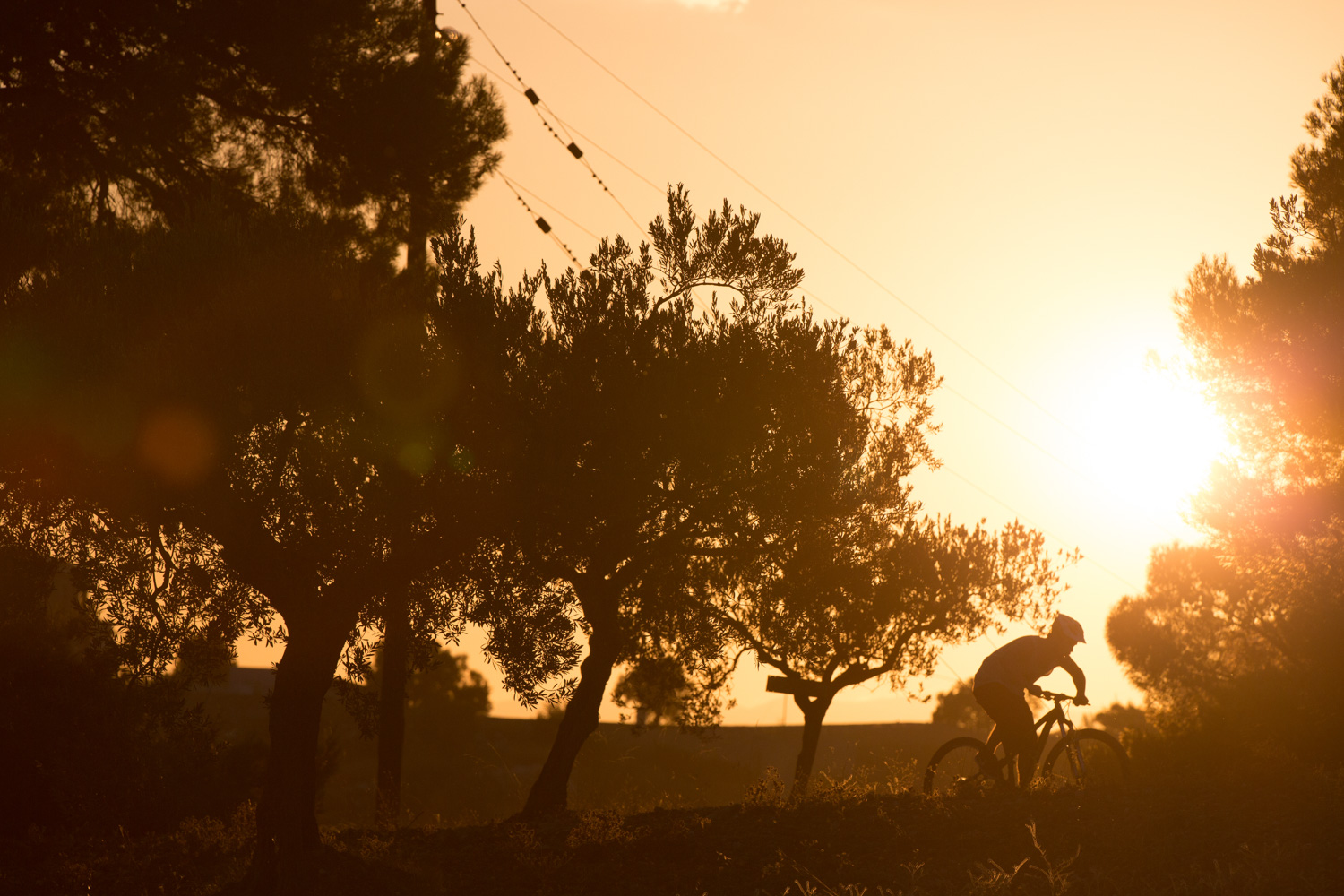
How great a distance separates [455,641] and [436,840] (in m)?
2.42

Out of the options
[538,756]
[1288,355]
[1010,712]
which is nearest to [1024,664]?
[1010,712]

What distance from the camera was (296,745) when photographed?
11.4m

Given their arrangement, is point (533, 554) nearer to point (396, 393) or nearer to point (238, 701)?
point (396, 393)

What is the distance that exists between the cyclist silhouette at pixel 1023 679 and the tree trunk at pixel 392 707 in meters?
7.06

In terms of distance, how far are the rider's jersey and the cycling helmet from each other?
18cm

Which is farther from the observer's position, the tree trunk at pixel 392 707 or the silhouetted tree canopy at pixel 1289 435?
the silhouetted tree canopy at pixel 1289 435

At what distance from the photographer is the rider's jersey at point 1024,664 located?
Answer: 36.5 feet

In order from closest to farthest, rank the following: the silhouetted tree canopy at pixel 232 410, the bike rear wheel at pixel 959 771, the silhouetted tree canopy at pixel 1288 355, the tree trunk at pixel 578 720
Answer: the silhouetted tree canopy at pixel 232 410, the bike rear wheel at pixel 959 771, the tree trunk at pixel 578 720, the silhouetted tree canopy at pixel 1288 355

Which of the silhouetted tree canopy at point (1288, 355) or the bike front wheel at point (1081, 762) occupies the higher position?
the silhouetted tree canopy at point (1288, 355)

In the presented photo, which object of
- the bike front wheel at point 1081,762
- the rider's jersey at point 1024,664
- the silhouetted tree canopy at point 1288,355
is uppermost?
the silhouetted tree canopy at point 1288,355

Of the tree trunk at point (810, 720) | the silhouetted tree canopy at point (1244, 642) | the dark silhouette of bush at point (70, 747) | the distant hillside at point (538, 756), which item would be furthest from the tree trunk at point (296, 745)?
the distant hillside at point (538, 756)

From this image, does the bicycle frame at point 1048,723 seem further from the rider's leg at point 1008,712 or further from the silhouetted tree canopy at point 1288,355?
the silhouetted tree canopy at point 1288,355

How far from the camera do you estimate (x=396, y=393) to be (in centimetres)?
1129

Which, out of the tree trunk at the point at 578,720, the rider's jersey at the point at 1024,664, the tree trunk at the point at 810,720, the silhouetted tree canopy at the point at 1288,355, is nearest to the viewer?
the rider's jersey at the point at 1024,664
